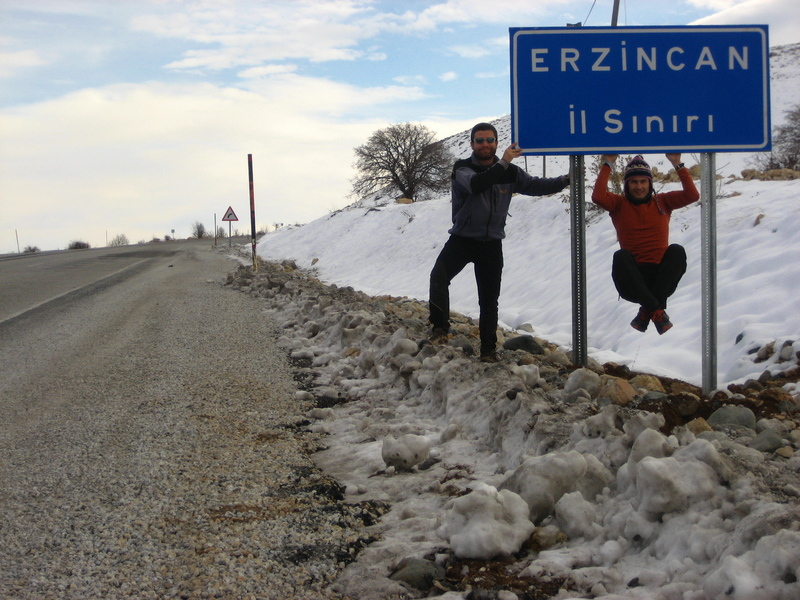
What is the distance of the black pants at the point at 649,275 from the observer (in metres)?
4.56

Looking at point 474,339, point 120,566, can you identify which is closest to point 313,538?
point 120,566

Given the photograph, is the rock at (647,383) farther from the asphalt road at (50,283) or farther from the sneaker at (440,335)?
the asphalt road at (50,283)

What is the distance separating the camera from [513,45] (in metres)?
4.72

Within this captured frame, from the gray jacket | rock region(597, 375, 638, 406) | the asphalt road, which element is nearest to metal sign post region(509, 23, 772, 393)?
the gray jacket

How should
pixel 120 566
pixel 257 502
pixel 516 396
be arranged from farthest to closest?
pixel 516 396, pixel 257 502, pixel 120 566

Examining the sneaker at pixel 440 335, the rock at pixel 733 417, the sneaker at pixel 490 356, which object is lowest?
the rock at pixel 733 417

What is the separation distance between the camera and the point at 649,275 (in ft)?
15.3

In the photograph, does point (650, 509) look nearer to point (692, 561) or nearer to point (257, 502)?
point (692, 561)

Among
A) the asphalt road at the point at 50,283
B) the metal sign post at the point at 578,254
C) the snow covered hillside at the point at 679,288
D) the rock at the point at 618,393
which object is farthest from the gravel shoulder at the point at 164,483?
the asphalt road at the point at 50,283

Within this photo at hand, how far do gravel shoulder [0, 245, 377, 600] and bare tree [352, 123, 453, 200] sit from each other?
30.1 metres

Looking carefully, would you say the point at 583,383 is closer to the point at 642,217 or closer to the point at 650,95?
the point at 642,217

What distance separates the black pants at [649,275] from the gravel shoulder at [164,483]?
2.17 metres

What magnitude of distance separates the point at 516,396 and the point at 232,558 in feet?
5.73

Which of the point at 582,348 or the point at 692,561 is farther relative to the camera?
the point at 582,348
